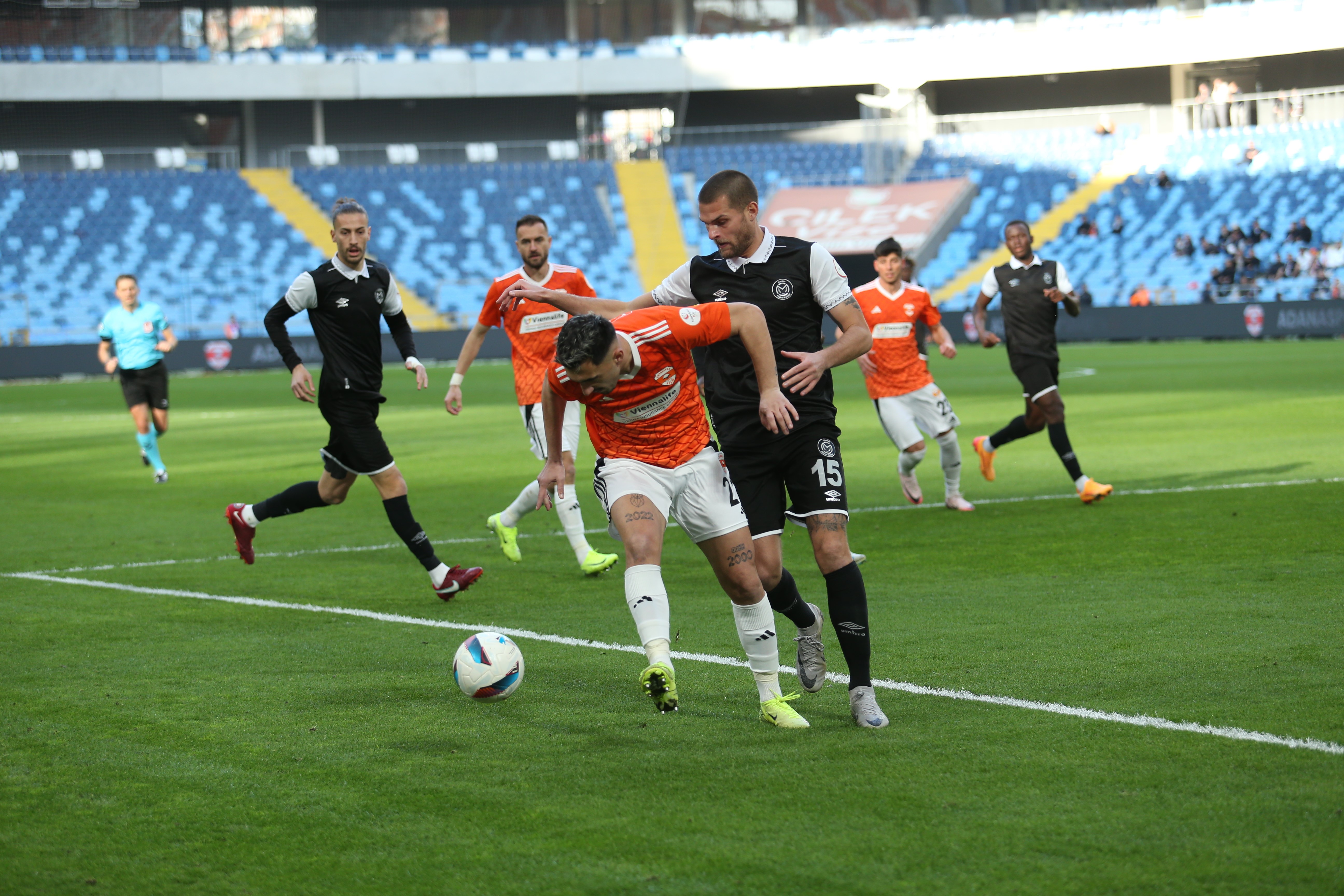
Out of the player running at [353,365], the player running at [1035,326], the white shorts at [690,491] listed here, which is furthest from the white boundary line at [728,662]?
the player running at [1035,326]

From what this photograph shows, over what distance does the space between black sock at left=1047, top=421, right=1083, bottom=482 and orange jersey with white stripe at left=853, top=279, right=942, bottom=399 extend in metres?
1.13

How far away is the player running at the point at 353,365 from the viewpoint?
8.70 metres

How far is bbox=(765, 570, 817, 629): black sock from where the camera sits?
6035mm

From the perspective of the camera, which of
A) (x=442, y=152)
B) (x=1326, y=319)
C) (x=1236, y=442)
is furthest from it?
(x=442, y=152)

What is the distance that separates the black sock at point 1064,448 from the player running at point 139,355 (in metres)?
10.3

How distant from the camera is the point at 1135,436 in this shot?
671 inches

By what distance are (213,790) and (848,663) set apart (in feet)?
7.76

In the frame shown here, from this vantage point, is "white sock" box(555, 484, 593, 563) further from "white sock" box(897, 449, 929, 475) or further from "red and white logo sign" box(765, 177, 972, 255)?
"red and white logo sign" box(765, 177, 972, 255)

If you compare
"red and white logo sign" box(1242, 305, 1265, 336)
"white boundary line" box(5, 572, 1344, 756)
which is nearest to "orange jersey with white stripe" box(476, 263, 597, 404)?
"white boundary line" box(5, 572, 1344, 756)

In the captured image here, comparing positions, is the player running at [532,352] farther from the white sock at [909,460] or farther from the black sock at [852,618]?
the black sock at [852,618]

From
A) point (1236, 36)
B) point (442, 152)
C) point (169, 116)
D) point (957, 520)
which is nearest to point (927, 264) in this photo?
point (1236, 36)

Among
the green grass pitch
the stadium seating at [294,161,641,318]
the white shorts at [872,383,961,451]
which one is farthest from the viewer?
the stadium seating at [294,161,641,318]

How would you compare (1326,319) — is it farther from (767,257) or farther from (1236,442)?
→ (767,257)

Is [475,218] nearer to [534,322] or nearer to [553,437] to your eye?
[534,322]
